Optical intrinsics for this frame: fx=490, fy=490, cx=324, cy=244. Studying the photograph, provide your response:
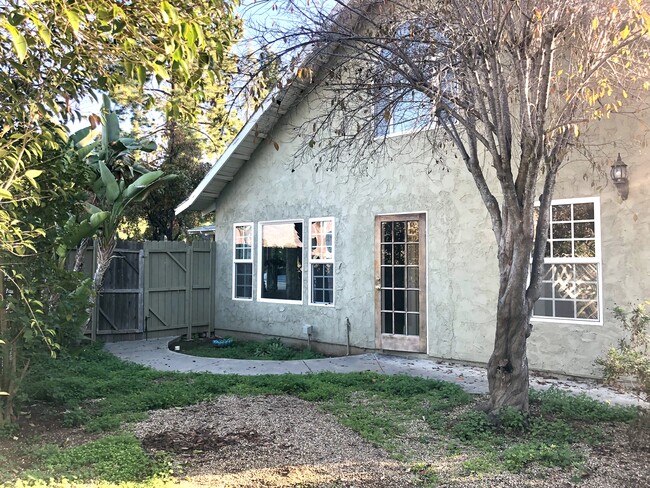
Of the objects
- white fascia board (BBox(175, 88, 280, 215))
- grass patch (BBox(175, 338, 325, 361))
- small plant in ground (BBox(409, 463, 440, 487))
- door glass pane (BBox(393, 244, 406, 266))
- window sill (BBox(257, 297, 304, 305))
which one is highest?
white fascia board (BBox(175, 88, 280, 215))

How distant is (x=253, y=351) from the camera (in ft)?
33.7

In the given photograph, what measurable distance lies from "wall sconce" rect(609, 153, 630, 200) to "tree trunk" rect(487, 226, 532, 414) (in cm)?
256

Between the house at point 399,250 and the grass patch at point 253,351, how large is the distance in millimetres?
382

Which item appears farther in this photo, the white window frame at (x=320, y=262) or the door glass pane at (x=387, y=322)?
the white window frame at (x=320, y=262)

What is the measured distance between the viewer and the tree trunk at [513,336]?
4984 millimetres

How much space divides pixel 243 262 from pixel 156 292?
214 centimetres

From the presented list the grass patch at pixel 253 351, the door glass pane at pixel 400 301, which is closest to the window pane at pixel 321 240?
the door glass pane at pixel 400 301

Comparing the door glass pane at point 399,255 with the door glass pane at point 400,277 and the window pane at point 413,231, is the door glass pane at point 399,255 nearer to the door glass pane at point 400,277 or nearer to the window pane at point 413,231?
the door glass pane at point 400,277

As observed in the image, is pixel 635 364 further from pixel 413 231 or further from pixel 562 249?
pixel 413 231

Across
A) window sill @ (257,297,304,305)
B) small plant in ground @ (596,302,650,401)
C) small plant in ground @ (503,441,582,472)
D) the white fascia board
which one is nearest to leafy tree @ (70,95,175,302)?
the white fascia board

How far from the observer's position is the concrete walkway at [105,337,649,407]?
261 inches

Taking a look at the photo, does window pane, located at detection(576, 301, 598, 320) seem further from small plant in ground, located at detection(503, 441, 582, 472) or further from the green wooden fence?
the green wooden fence

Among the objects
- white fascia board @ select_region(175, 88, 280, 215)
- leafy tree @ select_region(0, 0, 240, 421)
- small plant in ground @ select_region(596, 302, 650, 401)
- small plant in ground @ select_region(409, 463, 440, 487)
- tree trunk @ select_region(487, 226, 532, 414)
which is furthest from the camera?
white fascia board @ select_region(175, 88, 280, 215)

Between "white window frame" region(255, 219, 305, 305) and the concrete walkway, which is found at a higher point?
"white window frame" region(255, 219, 305, 305)
